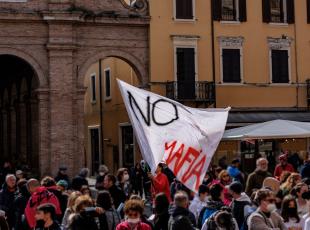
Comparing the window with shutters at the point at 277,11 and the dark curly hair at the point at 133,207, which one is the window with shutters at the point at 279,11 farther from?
the dark curly hair at the point at 133,207

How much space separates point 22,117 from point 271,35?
14009 millimetres

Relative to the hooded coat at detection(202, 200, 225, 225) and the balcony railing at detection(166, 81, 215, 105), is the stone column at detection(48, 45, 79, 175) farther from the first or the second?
the hooded coat at detection(202, 200, 225, 225)

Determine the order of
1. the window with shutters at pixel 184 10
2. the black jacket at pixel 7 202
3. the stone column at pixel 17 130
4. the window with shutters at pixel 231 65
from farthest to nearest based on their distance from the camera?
1. the stone column at pixel 17 130
2. the window with shutters at pixel 231 65
3. the window with shutters at pixel 184 10
4. the black jacket at pixel 7 202

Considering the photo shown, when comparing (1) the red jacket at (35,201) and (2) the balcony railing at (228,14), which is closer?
(1) the red jacket at (35,201)

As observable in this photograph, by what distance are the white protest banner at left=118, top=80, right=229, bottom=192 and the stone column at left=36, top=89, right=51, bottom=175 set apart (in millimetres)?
16664

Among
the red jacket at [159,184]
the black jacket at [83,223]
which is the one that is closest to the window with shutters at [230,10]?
the red jacket at [159,184]

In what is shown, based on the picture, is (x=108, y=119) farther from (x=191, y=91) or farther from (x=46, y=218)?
(x=46, y=218)

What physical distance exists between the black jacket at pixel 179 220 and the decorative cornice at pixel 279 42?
75.5 feet

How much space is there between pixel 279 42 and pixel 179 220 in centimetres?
2357

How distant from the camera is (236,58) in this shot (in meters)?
30.5

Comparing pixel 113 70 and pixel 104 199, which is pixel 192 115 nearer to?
pixel 104 199

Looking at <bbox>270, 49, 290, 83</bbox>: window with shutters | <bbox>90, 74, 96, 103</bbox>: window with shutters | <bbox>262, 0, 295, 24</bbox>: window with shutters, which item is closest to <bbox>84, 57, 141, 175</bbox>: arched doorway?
<bbox>90, 74, 96, 103</bbox>: window with shutters

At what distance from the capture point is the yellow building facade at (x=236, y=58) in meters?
29.3

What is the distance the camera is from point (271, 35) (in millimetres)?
31281
